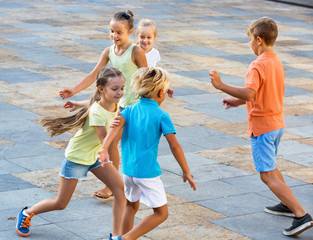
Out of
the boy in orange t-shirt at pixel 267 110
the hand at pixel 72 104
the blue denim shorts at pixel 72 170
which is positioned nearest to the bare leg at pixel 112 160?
the hand at pixel 72 104

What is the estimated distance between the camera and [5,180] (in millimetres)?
6734

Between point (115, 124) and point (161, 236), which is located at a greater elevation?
point (115, 124)

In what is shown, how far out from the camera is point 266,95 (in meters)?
5.79

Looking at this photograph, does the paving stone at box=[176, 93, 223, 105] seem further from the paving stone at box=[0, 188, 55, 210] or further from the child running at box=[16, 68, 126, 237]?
the child running at box=[16, 68, 126, 237]

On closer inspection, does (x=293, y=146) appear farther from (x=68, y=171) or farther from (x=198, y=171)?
(x=68, y=171)

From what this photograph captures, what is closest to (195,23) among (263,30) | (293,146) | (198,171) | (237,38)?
(237,38)

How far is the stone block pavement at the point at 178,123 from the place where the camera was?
19.5ft

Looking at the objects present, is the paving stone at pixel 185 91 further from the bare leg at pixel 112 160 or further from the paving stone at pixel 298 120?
the bare leg at pixel 112 160

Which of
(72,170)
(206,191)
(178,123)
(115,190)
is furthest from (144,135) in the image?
(178,123)

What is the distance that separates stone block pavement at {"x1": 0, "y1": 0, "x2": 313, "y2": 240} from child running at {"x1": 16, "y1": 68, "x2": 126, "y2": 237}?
21 cm

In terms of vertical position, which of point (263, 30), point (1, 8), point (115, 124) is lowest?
point (1, 8)

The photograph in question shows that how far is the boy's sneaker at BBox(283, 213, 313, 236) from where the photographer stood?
5.66 meters

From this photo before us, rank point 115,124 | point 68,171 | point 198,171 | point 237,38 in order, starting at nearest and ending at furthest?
point 115,124
point 68,171
point 198,171
point 237,38

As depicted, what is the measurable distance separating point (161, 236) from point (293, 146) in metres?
3.48
